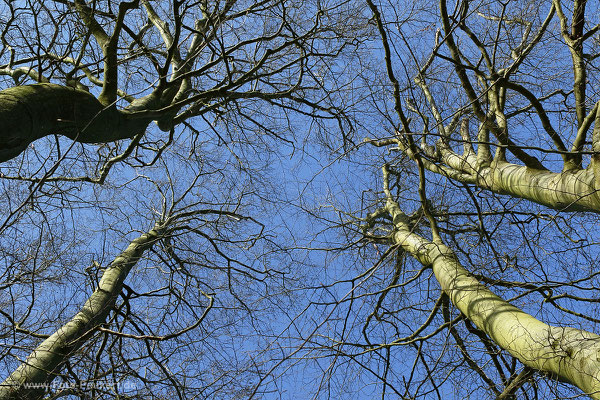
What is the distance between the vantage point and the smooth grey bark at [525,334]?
209 centimetres

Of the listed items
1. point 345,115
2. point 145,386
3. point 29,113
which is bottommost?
point 145,386

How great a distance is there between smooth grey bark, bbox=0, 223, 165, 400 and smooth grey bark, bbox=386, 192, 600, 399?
2536 mm

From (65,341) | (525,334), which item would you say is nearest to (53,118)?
(65,341)

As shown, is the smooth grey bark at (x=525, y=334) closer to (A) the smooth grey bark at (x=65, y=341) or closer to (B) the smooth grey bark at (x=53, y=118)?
(B) the smooth grey bark at (x=53, y=118)

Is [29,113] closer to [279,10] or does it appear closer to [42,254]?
[42,254]

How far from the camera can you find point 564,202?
10.1ft

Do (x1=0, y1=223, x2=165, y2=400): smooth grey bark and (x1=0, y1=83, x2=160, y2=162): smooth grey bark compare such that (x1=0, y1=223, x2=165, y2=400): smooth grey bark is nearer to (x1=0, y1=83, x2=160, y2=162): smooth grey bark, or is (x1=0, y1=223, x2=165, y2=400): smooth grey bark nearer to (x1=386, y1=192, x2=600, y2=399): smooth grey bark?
(x1=0, y1=83, x2=160, y2=162): smooth grey bark

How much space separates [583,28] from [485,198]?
147cm

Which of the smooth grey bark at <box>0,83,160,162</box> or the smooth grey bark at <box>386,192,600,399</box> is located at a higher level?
the smooth grey bark at <box>0,83,160,162</box>

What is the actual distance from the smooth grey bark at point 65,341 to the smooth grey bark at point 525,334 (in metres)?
2.54

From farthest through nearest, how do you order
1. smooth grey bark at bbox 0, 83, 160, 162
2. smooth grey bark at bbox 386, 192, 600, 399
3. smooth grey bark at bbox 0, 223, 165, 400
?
smooth grey bark at bbox 0, 223, 165, 400 < smooth grey bark at bbox 0, 83, 160, 162 < smooth grey bark at bbox 386, 192, 600, 399

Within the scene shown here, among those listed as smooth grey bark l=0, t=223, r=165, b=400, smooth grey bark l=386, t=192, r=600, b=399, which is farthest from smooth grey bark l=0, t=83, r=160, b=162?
smooth grey bark l=386, t=192, r=600, b=399

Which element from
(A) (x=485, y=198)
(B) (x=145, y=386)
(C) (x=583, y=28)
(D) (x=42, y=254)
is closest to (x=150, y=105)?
(D) (x=42, y=254)

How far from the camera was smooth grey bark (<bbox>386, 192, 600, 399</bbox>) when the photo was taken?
209 centimetres
